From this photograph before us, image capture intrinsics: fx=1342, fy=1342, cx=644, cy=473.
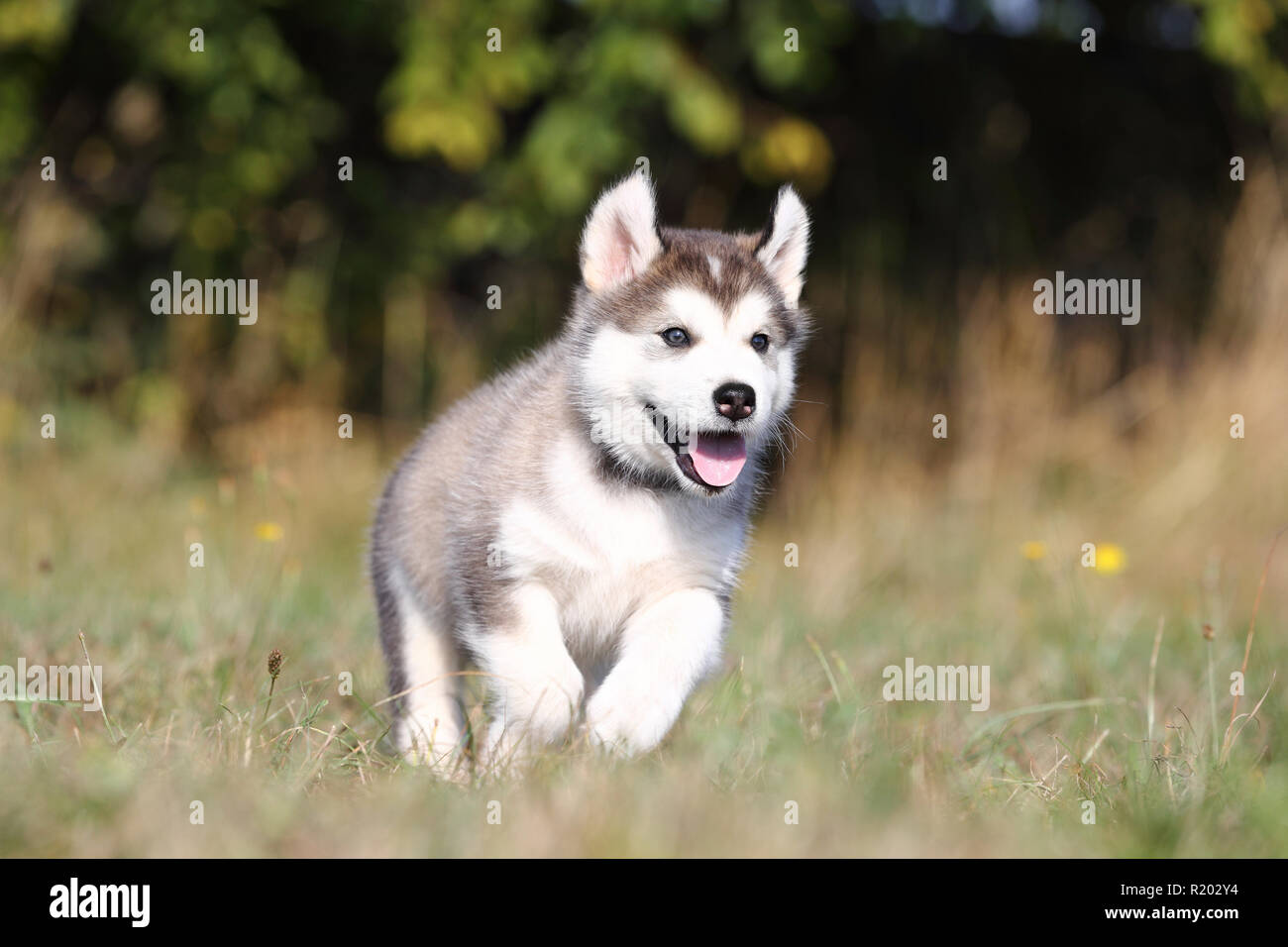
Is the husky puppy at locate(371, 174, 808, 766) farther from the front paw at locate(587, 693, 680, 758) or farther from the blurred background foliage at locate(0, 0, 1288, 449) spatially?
the blurred background foliage at locate(0, 0, 1288, 449)

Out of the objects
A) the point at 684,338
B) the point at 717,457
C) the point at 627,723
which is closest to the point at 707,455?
the point at 717,457

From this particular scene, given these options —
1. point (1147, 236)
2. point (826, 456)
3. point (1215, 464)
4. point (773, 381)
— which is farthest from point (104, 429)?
point (1147, 236)

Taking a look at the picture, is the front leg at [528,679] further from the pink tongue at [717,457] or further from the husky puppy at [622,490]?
the pink tongue at [717,457]

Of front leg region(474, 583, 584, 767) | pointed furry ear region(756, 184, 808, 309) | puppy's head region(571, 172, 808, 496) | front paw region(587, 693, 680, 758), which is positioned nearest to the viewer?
front paw region(587, 693, 680, 758)

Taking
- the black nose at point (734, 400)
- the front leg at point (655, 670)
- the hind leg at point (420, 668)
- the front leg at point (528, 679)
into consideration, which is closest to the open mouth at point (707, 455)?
the black nose at point (734, 400)

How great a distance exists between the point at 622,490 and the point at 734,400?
18.1 inches

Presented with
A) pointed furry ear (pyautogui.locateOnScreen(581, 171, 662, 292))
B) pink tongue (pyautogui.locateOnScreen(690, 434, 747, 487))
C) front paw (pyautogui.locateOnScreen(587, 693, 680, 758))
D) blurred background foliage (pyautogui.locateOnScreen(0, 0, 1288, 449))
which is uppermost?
blurred background foliage (pyautogui.locateOnScreen(0, 0, 1288, 449))

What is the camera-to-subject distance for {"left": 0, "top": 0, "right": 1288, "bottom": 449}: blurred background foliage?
24.8ft

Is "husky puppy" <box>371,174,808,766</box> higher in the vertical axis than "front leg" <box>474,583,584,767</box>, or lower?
higher

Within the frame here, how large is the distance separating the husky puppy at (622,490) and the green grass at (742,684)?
242 mm

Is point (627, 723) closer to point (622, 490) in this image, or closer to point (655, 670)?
point (655, 670)

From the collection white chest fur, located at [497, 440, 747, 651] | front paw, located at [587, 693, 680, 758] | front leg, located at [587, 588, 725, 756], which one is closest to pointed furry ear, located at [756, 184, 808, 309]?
white chest fur, located at [497, 440, 747, 651]

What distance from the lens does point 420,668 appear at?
14.5 feet

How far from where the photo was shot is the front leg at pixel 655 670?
3.47 m
